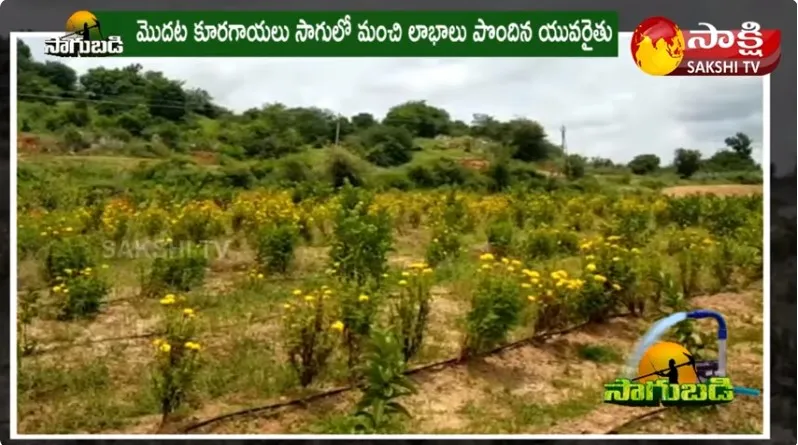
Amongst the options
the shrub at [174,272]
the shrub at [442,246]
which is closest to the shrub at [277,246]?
the shrub at [174,272]

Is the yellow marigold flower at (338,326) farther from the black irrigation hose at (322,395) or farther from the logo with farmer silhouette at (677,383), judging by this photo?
the logo with farmer silhouette at (677,383)

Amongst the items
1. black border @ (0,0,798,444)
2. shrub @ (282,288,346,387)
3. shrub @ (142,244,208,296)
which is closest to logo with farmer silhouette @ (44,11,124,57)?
black border @ (0,0,798,444)

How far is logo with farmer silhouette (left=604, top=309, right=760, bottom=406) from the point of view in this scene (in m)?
4.65

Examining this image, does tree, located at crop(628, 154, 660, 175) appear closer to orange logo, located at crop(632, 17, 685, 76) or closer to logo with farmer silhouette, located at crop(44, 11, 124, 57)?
orange logo, located at crop(632, 17, 685, 76)

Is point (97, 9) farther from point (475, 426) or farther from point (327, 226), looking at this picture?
point (475, 426)

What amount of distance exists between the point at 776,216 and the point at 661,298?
32.5 inches

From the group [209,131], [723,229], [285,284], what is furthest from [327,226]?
[723,229]

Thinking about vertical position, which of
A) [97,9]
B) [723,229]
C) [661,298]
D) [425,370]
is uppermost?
[97,9]

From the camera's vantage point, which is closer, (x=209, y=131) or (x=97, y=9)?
(x=97, y=9)

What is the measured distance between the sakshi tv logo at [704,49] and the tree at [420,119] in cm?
119

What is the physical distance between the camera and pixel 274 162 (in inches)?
198

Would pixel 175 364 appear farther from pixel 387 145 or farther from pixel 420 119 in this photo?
pixel 420 119

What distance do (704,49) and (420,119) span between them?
171cm

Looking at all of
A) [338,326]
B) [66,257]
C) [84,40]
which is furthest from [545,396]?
[84,40]
